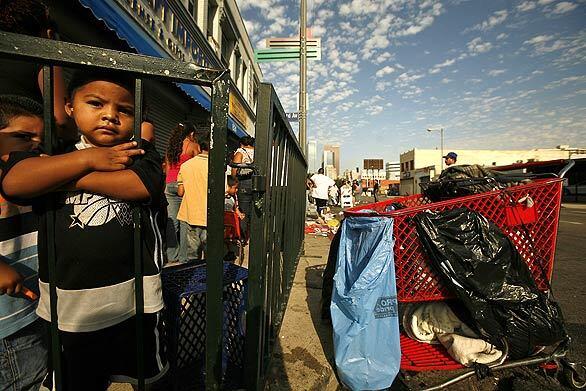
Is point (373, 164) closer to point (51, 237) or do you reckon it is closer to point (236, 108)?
point (236, 108)

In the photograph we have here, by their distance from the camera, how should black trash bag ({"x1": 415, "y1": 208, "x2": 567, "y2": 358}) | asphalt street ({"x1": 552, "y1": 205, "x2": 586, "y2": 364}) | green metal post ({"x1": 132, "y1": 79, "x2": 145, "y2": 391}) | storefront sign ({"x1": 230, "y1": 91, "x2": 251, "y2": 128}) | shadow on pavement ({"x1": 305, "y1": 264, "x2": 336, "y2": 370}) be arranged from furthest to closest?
storefront sign ({"x1": 230, "y1": 91, "x2": 251, "y2": 128}) → asphalt street ({"x1": 552, "y1": 205, "x2": 586, "y2": 364}) → shadow on pavement ({"x1": 305, "y1": 264, "x2": 336, "y2": 370}) → black trash bag ({"x1": 415, "y1": 208, "x2": 567, "y2": 358}) → green metal post ({"x1": 132, "y1": 79, "x2": 145, "y2": 391})

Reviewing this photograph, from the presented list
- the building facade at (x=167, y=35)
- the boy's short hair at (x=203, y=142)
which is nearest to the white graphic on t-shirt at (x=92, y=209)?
the building facade at (x=167, y=35)

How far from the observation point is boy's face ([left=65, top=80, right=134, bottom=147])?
40.1 inches

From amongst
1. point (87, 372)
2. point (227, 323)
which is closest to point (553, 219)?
point (227, 323)

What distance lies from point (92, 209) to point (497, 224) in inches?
108

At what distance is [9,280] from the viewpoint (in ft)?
3.46

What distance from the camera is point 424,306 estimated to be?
2.50m

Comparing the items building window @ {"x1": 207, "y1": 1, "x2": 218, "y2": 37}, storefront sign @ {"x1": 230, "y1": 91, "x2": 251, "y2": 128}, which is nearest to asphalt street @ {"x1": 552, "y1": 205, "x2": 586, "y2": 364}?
storefront sign @ {"x1": 230, "y1": 91, "x2": 251, "y2": 128}

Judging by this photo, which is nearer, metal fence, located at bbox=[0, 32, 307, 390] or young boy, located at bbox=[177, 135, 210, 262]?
metal fence, located at bbox=[0, 32, 307, 390]

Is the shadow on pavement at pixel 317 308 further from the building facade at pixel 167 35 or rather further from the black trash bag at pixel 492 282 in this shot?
the building facade at pixel 167 35

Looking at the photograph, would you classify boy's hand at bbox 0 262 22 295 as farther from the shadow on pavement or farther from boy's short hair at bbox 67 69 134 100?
the shadow on pavement

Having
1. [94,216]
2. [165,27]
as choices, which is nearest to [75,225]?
[94,216]

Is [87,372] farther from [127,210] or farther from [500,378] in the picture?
[500,378]

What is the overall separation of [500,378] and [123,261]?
2.61 meters
